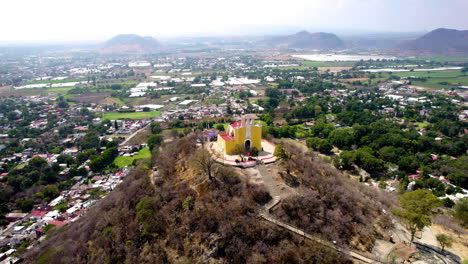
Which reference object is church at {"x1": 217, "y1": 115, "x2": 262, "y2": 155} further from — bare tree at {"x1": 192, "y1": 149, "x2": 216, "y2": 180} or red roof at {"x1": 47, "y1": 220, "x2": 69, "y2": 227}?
red roof at {"x1": 47, "y1": 220, "x2": 69, "y2": 227}

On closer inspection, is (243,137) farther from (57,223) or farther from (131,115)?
(131,115)

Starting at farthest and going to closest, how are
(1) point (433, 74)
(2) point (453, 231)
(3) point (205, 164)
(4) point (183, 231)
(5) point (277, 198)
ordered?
(1) point (433, 74), (3) point (205, 164), (2) point (453, 231), (5) point (277, 198), (4) point (183, 231)

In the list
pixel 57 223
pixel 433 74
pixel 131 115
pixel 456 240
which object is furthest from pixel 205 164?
pixel 433 74

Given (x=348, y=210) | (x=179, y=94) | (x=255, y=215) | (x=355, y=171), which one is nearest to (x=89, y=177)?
(x=255, y=215)

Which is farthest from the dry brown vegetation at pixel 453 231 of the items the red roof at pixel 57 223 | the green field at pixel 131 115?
the green field at pixel 131 115

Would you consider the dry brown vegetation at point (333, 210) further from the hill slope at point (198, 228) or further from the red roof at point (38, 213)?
the red roof at point (38, 213)

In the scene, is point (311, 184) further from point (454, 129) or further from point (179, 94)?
point (179, 94)
